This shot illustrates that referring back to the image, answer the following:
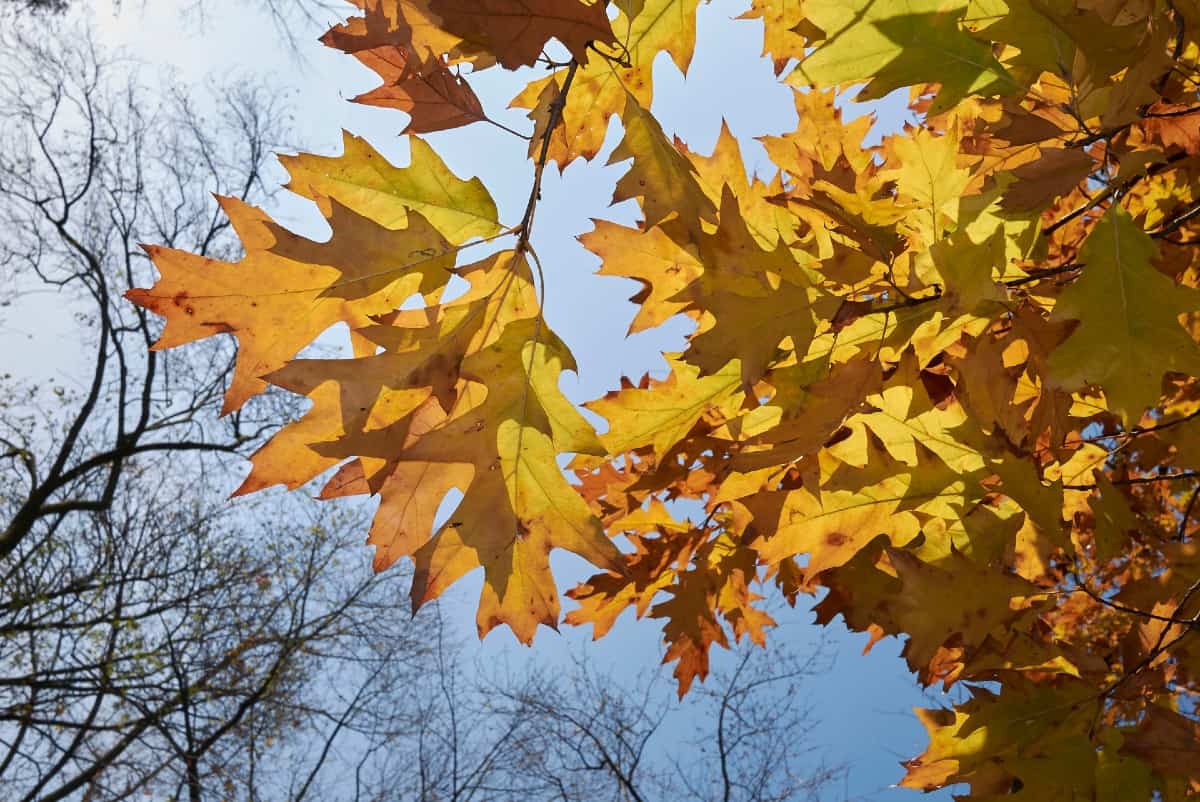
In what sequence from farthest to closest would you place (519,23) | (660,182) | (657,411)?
(657,411)
(660,182)
(519,23)

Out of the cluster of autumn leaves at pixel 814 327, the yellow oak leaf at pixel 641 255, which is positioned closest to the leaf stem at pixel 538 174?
the cluster of autumn leaves at pixel 814 327

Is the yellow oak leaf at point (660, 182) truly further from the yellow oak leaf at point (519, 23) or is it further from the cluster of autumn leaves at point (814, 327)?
the yellow oak leaf at point (519, 23)

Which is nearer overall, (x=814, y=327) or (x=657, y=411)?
(x=814, y=327)

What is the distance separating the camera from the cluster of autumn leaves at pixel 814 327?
0.69 meters

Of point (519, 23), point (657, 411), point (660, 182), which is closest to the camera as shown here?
point (519, 23)

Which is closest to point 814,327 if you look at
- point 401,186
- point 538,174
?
point 538,174

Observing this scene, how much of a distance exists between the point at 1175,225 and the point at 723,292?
63 cm

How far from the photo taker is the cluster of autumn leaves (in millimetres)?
688

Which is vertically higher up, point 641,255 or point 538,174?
point 641,255

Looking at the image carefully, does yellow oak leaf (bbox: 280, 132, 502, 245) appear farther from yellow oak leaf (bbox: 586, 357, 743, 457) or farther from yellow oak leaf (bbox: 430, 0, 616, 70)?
yellow oak leaf (bbox: 586, 357, 743, 457)

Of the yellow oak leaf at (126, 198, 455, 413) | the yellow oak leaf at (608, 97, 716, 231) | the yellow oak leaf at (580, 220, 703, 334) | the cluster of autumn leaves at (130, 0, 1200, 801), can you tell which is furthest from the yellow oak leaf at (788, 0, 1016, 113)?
the yellow oak leaf at (126, 198, 455, 413)

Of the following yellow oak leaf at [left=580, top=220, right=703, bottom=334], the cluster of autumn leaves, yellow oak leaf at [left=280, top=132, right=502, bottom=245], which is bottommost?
the cluster of autumn leaves

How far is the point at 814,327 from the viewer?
77cm

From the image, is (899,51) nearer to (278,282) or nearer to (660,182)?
(660,182)
